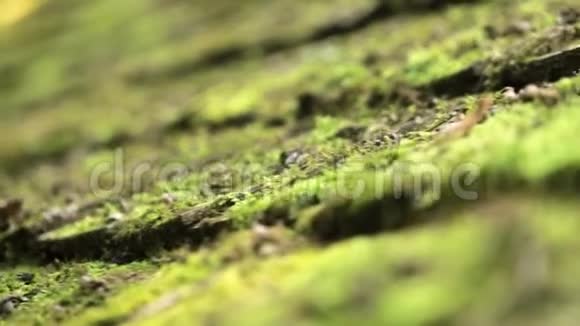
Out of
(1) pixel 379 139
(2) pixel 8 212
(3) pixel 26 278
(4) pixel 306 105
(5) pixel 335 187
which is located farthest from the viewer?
(4) pixel 306 105

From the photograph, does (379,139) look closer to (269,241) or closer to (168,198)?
(168,198)

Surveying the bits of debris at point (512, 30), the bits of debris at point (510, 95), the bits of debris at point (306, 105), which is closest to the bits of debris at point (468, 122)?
the bits of debris at point (510, 95)

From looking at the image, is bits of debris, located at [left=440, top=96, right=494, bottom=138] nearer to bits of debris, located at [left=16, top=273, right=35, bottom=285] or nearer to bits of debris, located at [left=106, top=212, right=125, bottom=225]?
bits of debris, located at [left=106, top=212, right=125, bottom=225]

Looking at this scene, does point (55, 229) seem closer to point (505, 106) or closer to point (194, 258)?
point (194, 258)

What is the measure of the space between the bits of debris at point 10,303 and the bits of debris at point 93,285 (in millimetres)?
839

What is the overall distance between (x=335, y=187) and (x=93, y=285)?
7.00 ft

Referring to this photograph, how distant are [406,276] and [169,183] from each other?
211 inches

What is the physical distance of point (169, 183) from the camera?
990 cm

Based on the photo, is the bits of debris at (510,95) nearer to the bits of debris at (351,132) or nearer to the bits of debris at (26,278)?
the bits of debris at (351,132)

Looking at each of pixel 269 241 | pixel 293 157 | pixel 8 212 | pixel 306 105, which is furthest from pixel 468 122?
pixel 8 212

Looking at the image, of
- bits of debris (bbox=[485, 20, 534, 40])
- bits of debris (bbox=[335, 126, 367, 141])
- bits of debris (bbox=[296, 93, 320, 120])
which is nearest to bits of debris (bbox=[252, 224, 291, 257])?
bits of debris (bbox=[335, 126, 367, 141])

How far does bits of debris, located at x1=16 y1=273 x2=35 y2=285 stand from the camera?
8.02m

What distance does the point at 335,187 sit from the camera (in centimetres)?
646

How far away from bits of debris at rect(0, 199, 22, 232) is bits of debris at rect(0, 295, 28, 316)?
224cm
